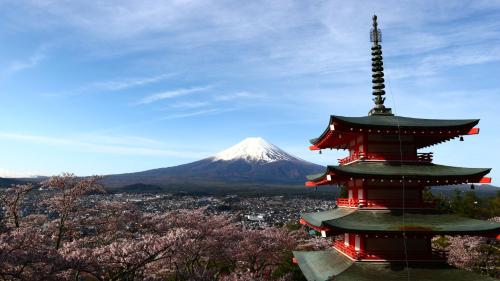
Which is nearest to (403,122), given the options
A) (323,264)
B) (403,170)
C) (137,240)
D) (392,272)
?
(403,170)

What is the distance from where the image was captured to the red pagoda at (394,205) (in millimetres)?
15922

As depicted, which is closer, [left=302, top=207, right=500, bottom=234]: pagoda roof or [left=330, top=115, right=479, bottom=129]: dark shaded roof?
[left=302, top=207, right=500, bottom=234]: pagoda roof

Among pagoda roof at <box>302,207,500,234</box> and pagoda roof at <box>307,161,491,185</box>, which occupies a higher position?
pagoda roof at <box>307,161,491,185</box>

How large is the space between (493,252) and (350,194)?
28.2 metres

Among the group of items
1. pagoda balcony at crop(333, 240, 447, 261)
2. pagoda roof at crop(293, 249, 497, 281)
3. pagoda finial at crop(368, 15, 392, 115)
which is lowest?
pagoda roof at crop(293, 249, 497, 281)

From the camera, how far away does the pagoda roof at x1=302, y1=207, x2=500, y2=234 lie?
15.6 m

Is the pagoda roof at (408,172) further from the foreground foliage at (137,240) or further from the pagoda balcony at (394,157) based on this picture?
the foreground foliage at (137,240)

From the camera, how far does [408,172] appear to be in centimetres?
1675

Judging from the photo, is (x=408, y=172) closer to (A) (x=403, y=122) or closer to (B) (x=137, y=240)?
(A) (x=403, y=122)

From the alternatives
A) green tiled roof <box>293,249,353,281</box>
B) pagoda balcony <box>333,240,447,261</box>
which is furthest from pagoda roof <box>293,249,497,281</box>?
pagoda balcony <box>333,240,447,261</box>

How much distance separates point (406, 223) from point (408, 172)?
2.13 m

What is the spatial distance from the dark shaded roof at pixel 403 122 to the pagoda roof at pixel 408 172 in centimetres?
178

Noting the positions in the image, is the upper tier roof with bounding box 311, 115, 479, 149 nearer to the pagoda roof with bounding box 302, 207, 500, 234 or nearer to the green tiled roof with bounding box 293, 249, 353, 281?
the pagoda roof with bounding box 302, 207, 500, 234

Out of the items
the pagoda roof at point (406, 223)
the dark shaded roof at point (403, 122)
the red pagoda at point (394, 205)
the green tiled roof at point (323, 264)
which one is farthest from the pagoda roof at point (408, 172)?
the green tiled roof at point (323, 264)
